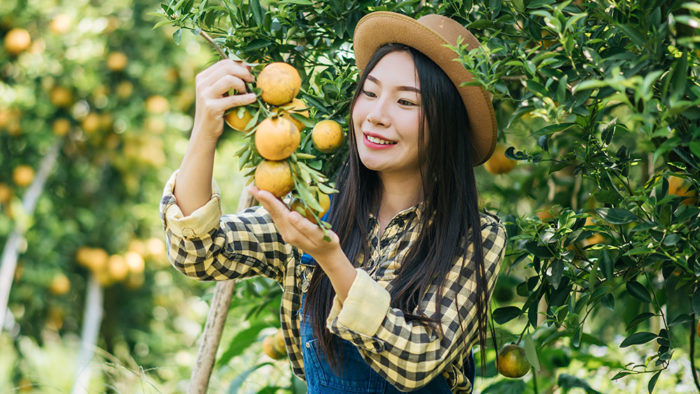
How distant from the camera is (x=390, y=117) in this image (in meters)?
1.38

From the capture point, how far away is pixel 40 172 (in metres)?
3.37

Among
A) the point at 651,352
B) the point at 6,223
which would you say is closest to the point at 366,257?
the point at 651,352

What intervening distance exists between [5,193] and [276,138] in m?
2.59

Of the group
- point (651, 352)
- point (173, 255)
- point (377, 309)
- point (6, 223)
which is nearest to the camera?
point (377, 309)

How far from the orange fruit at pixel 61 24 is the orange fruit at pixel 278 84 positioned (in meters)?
2.42

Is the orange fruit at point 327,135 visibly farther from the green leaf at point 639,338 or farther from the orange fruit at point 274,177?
the green leaf at point 639,338

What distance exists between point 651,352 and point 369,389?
1.77m

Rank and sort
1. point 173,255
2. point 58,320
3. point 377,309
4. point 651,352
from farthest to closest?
1. point 58,320
2. point 651,352
3. point 173,255
4. point 377,309

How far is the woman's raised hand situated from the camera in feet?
4.00

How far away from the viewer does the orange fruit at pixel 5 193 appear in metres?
3.28

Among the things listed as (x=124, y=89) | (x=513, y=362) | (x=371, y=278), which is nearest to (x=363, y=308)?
(x=371, y=278)

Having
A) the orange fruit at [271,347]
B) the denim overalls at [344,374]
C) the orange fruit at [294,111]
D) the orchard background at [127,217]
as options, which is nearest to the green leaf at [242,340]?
the orchard background at [127,217]

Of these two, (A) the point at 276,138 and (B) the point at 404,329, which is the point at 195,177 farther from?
(B) the point at 404,329

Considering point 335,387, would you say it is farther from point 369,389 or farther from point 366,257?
point 366,257
